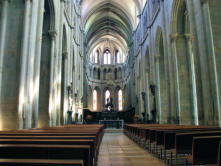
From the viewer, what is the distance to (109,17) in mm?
39906

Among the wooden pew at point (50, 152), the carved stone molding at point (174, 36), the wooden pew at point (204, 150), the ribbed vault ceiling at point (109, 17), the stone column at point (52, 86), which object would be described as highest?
the ribbed vault ceiling at point (109, 17)

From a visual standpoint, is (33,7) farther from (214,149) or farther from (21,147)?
(214,149)

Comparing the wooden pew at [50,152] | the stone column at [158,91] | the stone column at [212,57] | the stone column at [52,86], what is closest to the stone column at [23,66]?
the stone column at [52,86]

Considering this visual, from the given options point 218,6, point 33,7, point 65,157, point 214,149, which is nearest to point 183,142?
point 214,149

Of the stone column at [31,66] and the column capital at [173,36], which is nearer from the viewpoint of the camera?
the stone column at [31,66]

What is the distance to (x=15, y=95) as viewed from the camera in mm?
9367

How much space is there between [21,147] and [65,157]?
2.15ft

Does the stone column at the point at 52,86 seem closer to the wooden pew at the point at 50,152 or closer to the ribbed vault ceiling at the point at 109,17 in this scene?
the wooden pew at the point at 50,152

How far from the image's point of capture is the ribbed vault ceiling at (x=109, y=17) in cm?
3259

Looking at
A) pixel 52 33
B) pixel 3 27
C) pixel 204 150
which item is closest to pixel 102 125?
pixel 52 33

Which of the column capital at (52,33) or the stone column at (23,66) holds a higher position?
the column capital at (52,33)

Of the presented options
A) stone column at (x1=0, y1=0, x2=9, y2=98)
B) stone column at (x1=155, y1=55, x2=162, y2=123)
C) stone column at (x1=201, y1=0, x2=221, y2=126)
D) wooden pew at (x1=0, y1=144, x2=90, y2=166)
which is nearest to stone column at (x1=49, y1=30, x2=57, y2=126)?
stone column at (x1=0, y1=0, x2=9, y2=98)

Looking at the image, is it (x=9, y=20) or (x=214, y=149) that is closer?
(x=214, y=149)

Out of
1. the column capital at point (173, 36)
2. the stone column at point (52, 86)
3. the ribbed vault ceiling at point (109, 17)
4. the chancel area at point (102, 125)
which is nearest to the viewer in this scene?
the chancel area at point (102, 125)
